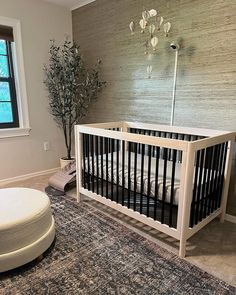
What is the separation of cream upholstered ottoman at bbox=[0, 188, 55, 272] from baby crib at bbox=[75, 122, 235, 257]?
70 centimetres

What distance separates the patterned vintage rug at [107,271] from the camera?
1387 millimetres

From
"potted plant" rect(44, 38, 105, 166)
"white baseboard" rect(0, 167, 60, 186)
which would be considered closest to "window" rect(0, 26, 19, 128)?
"potted plant" rect(44, 38, 105, 166)

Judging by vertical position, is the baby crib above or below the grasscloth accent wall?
below

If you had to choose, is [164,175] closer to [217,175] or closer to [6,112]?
[217,175]

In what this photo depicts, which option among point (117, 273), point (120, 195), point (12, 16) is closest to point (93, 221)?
point (120, 195)

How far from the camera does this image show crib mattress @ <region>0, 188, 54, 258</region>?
1.45 meters

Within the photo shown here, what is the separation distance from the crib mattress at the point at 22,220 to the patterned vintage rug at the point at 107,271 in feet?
0.67

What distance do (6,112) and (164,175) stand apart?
248 centimetres

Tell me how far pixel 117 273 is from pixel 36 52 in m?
3.01

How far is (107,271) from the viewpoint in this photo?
1531 millimetres

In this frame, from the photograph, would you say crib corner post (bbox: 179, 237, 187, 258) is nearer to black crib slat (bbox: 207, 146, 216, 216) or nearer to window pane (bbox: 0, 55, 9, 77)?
black crib slat (bbox: 207, 146, 216, 216)

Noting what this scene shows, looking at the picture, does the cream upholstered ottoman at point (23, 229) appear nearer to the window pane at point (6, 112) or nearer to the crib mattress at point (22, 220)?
the crib mattress at point (22, 220)

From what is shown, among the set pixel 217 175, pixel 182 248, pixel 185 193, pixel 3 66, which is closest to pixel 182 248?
pixel 182 248

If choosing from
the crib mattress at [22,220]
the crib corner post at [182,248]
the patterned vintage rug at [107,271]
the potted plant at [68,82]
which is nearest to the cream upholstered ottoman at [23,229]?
the crib mattress at [22,220]
